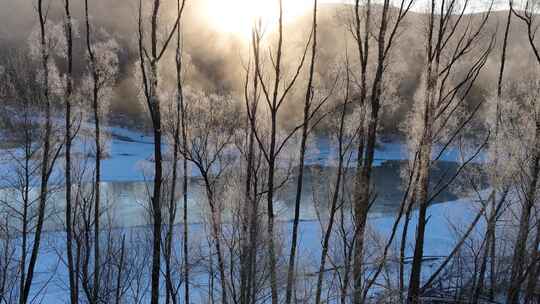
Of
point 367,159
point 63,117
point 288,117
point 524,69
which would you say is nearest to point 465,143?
point 524,69

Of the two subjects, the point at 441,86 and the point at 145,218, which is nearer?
the point at 441,86

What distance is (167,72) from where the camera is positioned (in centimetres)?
1084

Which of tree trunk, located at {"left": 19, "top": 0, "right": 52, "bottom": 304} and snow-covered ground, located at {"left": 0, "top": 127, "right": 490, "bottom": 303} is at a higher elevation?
tree trunk, located at {"left": 19, "top": 0, "right": 52, "bottom": 304}

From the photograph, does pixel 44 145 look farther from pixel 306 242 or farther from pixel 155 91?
pixel 306 242

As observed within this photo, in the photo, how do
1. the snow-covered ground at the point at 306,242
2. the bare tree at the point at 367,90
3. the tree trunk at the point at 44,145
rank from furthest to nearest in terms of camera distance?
the snow-covered ground at the point at 306,242
the tree trunk at the point at 44,145
the bare tree at the point at 367,90

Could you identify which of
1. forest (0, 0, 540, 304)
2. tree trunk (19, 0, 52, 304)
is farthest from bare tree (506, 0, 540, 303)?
tree trunk (19, 0, 52, 304)

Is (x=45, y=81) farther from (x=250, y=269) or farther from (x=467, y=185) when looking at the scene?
(x=467, y=185)

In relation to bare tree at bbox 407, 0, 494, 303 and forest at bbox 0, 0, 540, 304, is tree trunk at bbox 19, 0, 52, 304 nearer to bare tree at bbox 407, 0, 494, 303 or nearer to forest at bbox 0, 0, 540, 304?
forest at bbox 0, 0, 540, 304

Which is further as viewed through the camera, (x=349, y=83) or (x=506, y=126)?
(x=506, y=126)

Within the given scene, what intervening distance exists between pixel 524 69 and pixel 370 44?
4439mm

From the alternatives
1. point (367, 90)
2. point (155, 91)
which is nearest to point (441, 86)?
point (367, 90)

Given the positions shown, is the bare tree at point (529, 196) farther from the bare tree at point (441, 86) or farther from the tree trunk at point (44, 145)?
the tree trunk at point (44, 145)

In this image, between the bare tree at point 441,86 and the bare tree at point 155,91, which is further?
the bare tree at point 441,86

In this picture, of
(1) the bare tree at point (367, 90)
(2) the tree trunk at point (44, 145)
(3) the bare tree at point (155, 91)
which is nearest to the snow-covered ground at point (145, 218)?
(2) the tree trunk at point (44, 145)
